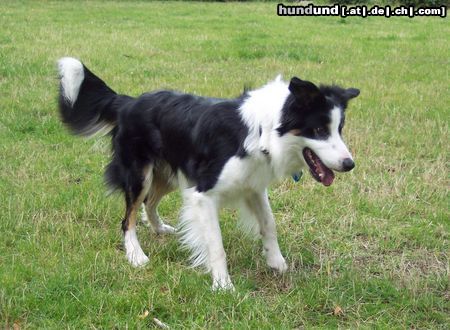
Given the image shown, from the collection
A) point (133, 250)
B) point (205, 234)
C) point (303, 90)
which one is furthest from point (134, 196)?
point (303, 90)

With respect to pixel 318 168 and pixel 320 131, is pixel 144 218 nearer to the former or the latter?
pixel 318 168

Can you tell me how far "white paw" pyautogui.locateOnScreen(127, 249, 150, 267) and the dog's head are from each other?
4.15 ft

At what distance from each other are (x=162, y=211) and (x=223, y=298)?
157cm

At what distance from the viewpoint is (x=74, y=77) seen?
14.4 ft

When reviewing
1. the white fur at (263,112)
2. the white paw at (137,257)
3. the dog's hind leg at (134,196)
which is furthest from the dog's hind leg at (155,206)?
the white fur at (263,112)

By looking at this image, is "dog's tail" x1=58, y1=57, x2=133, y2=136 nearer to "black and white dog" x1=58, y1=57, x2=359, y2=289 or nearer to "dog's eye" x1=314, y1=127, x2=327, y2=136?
"black and white dog" x1=58, y1=57, x2=359, y2=289

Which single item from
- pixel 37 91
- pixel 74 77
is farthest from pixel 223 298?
pixel 37 91

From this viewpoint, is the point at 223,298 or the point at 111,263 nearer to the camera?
the point at 223,298

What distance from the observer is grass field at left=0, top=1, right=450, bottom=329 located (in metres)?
3.36

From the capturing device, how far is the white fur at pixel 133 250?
12.9ft

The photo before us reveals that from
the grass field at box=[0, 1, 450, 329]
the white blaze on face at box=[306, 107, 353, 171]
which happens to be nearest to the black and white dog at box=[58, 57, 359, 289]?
the white blaze on face at box=[306, 107, 353, 171]

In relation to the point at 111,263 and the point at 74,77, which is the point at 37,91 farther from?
the point at 111,263

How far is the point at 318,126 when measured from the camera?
327cm

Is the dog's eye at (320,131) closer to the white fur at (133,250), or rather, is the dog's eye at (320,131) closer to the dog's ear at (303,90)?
the dog's ear at (303,90)
